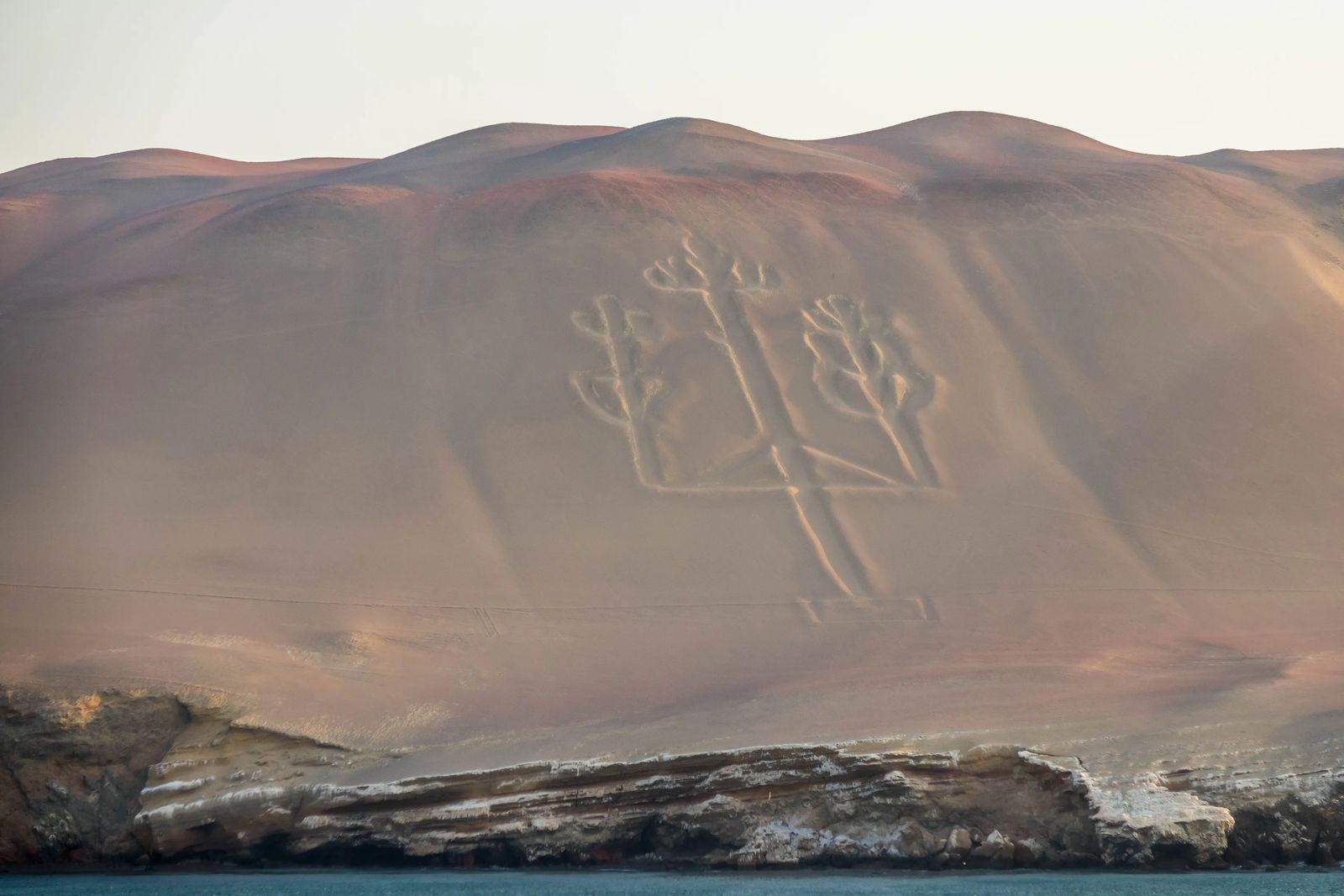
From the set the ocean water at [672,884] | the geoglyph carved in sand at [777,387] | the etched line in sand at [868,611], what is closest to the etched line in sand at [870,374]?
the geoglyph carved in sand at [777,387]

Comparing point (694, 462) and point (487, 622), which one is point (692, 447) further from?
point (487, 622)

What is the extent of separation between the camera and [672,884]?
1544cm

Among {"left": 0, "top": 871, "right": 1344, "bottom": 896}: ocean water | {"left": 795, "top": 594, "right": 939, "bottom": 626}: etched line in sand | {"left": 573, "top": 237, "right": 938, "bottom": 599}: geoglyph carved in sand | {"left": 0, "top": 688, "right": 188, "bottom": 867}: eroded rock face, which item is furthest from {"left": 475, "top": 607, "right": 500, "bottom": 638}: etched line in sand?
{"left": 0, "top": 871, "right": 1344, "bottom": 896}: ocean water

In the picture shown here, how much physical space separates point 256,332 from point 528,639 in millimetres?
10190

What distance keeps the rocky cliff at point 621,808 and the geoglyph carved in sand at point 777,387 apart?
732 cm

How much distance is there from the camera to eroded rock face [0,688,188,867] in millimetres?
17500

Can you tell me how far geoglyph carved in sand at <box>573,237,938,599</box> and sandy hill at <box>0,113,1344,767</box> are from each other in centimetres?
8

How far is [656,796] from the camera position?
53.7ft

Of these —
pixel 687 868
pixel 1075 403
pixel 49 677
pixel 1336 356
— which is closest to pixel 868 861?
pixel 687 868

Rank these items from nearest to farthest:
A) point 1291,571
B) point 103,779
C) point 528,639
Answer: point 103,779, point 528,639, point 1291,571

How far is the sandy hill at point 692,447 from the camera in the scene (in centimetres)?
1970

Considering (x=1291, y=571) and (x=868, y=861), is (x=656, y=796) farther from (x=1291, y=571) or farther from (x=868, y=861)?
(x=1291, y=571)

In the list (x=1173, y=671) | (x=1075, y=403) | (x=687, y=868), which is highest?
(x=1075, y=403)

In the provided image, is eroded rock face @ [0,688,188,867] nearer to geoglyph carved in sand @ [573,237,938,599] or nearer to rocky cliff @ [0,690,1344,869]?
rocky cliff @ [0,690,1344,869]
